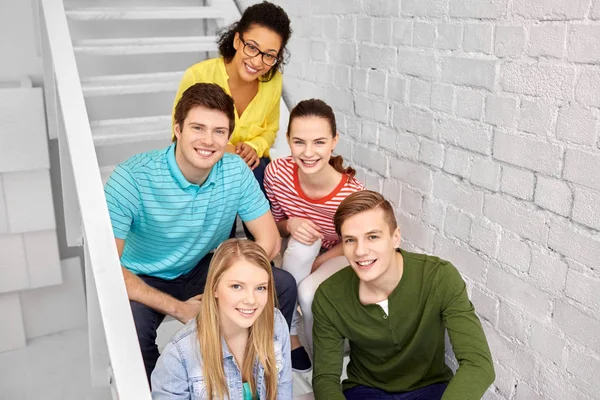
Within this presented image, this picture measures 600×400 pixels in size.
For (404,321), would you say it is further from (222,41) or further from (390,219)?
(222,41)

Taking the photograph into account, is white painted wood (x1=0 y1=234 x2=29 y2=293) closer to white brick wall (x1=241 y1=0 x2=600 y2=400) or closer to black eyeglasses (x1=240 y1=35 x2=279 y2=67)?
black eyeglasses (x1=240 y1=35 x2=279 y2=67)

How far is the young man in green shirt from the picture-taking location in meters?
1.70

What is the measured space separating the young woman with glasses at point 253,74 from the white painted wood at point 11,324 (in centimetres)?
149

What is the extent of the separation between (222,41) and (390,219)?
1107 mm

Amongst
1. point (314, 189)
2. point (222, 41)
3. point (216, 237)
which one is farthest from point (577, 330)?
point (222, 41)

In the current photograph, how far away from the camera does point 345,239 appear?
68.6 inches

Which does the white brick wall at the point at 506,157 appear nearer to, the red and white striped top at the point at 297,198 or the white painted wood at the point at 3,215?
the red and white striped top at the point at 297,198

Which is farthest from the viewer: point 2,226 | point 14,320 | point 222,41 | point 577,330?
point 14,320

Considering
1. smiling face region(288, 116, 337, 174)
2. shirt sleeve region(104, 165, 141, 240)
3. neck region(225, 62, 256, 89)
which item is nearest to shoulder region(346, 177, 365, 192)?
smiling face region(288, 116, 337, 174)

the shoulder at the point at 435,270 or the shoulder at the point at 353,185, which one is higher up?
the shoulder at the point at 353,185

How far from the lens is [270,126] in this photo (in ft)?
8.26

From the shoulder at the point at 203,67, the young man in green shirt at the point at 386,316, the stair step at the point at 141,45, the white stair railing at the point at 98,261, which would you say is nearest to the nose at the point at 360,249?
the young man in green shirt at the point at 386,316

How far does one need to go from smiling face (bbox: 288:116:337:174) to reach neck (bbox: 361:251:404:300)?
1.43 ft

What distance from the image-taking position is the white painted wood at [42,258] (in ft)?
9.59
